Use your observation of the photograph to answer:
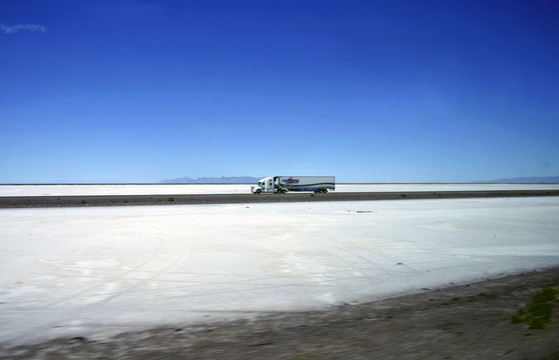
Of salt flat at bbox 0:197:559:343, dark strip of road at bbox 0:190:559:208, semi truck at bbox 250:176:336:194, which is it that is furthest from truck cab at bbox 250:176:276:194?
salt flat at bbox 0:197:559:343

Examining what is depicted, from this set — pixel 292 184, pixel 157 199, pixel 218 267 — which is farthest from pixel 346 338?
pixel 292 184

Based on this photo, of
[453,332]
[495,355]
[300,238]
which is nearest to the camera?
[495,355]

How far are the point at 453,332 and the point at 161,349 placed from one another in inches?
154

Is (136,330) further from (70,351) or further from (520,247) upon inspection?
(520,247)

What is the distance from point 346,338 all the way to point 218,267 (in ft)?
17.3

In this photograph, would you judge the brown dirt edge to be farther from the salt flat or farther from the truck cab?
the truck cab

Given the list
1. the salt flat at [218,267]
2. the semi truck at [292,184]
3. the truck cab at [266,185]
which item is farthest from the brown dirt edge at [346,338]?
the truck cab at [266,185]

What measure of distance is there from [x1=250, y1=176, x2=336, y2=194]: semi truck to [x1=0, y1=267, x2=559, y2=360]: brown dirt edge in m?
57.6

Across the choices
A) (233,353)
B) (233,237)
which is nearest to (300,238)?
(233,237)

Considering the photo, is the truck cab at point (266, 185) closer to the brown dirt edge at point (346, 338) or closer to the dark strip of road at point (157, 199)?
the dark strip of road at point (157, 199)

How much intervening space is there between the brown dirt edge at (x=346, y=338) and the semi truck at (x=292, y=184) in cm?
5761

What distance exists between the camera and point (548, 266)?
393 inches

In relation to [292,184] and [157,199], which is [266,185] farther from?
[157,199]

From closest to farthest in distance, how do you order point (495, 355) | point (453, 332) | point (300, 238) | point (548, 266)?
point (495, 355)
point (453, 332)
point (548, 266)
point (300, 238)
